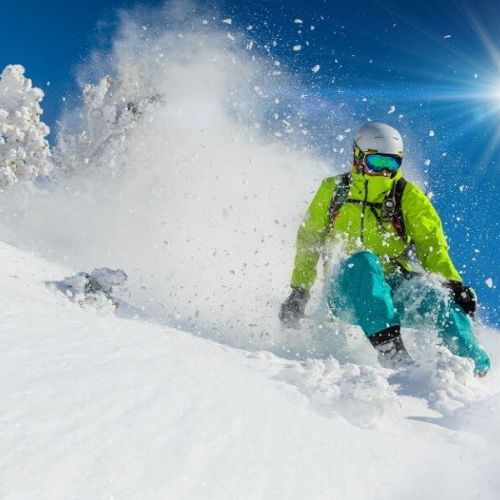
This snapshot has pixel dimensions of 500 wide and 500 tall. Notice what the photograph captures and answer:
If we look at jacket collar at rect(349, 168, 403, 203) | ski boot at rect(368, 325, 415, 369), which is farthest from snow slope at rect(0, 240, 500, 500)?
jacket collar at rect(349, 168, 403, 203)

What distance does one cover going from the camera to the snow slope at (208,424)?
65.4 inches

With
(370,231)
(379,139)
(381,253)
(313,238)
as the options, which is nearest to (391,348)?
(381,253)

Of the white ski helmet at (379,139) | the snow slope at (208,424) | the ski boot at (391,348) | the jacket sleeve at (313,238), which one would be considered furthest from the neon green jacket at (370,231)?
the snow slope at (208,424)

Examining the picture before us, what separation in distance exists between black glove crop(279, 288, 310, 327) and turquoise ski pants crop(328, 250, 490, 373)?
463 millimetres

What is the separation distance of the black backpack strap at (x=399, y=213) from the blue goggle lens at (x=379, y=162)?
0.62 feet

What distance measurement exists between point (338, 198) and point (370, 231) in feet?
1.55

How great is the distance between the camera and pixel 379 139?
554 centimetres

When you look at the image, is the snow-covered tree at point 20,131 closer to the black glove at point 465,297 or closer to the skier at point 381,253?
the skier at point 381,253

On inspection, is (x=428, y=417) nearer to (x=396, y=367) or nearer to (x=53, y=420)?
(x=396, y=367)

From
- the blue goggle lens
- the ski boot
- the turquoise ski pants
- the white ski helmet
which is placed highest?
the white ski helmet

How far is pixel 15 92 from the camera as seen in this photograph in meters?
27.5

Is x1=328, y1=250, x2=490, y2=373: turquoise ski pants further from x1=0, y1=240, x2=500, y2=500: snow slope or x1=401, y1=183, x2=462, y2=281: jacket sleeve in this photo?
x1=0, y1=240, x2=500, y2=500: snow slope

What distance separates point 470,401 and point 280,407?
1.25m

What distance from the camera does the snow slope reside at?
1.66 meters
